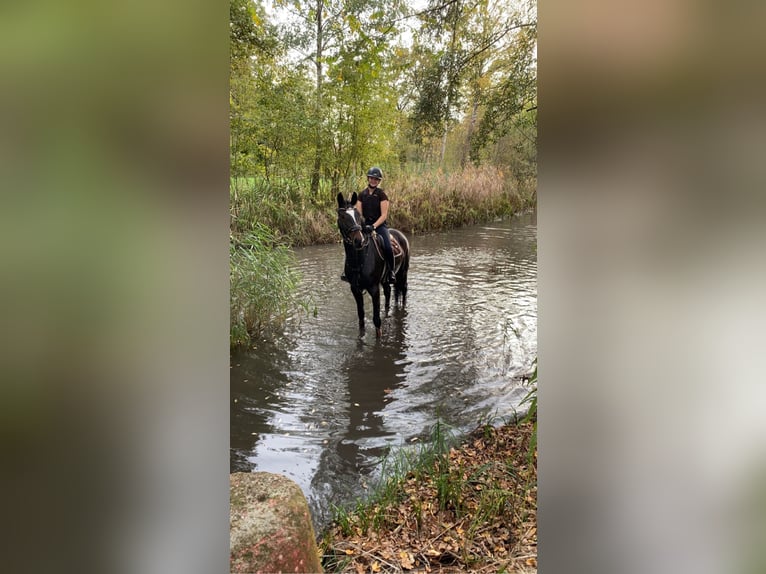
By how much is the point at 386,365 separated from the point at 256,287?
111 cm

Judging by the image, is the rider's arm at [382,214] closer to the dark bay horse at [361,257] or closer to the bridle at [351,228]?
the dark bay horse at [361,257]

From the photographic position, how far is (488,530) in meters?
1.89

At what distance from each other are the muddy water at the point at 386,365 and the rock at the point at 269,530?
0.72 metres

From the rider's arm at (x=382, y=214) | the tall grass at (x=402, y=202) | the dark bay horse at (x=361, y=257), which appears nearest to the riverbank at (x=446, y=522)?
the dark bay horse at (x=361, y=257)

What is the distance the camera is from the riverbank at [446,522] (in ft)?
5.59

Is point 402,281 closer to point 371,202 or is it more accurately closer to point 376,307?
point 376,307

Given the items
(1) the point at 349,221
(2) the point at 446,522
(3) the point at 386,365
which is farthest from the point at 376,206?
(2) the point at 446,522

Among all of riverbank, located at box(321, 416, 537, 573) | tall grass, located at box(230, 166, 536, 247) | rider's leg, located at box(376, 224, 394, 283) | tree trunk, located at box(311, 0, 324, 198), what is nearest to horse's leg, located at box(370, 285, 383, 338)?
rider's leg, located at box(376, 224, 394, 283)

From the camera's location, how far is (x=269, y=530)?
1.25 metres

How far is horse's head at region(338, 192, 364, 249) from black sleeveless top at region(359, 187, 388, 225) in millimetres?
368
